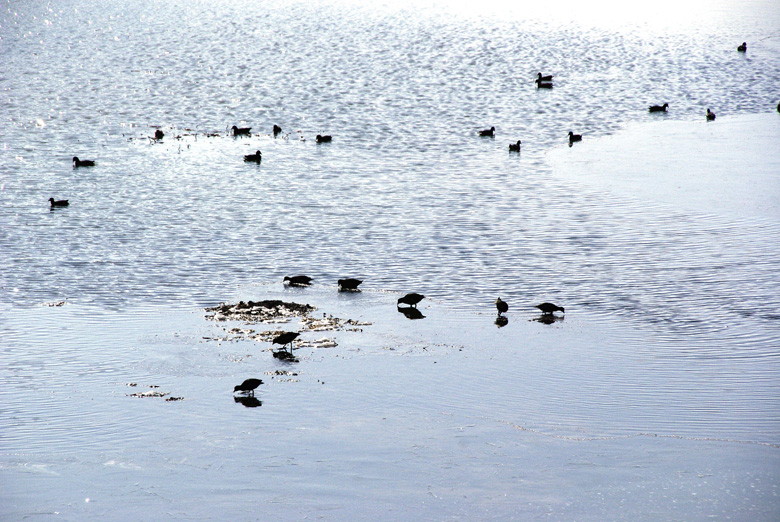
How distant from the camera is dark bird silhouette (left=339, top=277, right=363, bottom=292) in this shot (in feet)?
72.9

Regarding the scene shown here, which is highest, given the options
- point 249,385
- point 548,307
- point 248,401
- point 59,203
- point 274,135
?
point 274,135

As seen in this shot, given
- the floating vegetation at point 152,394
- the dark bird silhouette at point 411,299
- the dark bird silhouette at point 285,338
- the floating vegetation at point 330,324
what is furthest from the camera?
the dark bird silhouette at point 411,299

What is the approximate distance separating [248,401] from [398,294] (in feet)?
23.0

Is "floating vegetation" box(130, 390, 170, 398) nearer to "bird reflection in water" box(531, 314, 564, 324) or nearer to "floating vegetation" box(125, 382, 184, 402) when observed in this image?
"floating vegetation" box(125, 382, 184, 402)

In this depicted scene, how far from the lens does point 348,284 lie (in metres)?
22.3

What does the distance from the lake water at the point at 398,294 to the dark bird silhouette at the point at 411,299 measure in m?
0.49

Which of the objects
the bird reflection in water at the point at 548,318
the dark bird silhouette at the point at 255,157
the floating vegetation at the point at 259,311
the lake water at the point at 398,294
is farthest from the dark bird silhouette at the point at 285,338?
the dark bird silhouette at the point at 255,157

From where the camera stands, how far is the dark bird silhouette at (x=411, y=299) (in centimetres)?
2098

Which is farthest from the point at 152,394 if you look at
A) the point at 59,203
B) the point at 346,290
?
the point at 59,203

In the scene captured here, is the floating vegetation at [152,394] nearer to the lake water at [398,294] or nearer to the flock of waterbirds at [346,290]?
the lake water at [398,294]

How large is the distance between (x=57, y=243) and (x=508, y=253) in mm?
13399

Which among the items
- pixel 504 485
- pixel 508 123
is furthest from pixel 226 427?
pixel 508 123

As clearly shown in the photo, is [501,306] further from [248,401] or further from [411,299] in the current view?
[248,401]

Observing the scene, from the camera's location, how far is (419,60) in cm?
6350
